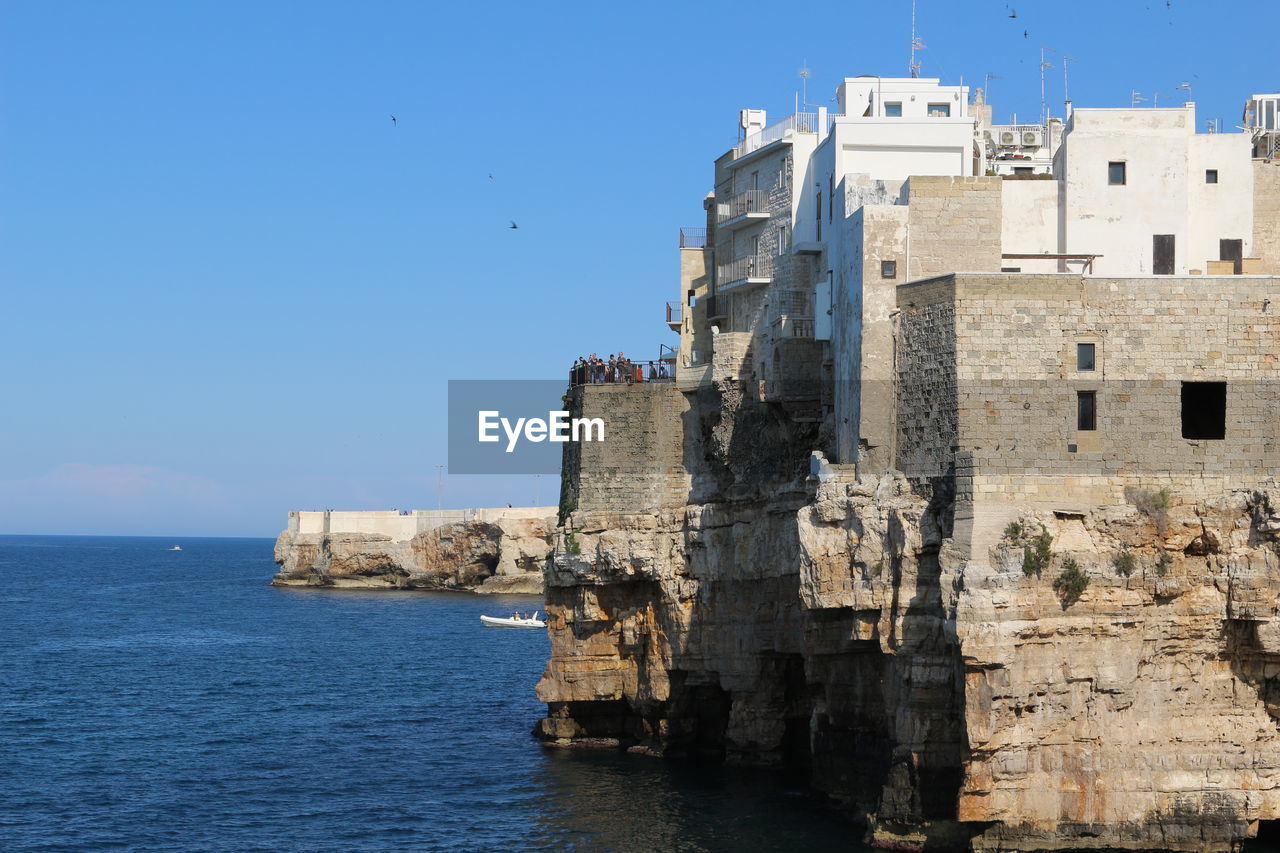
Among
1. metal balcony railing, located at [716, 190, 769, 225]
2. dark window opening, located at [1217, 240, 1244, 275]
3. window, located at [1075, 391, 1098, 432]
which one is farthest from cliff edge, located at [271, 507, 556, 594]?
window, located at [1075, 391, 1098, 432]

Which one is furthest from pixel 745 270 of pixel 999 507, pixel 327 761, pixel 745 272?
pixel 327 761

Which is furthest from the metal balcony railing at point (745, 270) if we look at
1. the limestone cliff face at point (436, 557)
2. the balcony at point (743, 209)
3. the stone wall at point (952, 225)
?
the limestone cliff face at point (436, 557)

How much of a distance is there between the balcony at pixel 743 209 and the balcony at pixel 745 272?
3.89 ft

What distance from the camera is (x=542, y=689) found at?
4788 cm

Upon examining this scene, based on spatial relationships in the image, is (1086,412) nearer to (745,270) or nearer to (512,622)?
(745,270)

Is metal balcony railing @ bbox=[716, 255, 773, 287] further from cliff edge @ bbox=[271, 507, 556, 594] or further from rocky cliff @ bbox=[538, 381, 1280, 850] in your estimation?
cliff edge @ bbox=[271, 507, 556, 594]

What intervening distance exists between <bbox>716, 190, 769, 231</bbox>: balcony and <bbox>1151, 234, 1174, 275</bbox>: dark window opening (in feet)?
44.5

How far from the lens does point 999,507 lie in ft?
107

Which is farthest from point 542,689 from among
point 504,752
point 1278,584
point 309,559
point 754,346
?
point 309,559

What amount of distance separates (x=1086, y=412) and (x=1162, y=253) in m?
7.63

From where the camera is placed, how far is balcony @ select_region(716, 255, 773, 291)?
4862 centimetres

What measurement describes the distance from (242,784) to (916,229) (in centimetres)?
2444

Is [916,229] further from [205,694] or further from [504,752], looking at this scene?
[205,694]

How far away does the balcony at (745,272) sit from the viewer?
48.6 m
